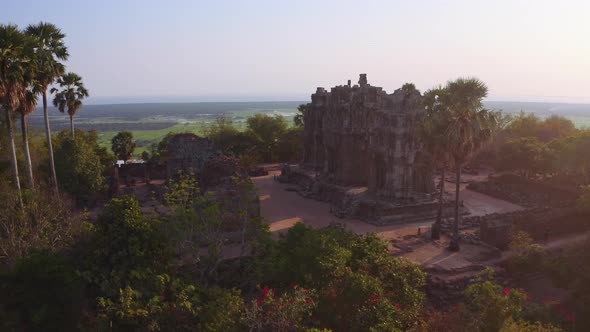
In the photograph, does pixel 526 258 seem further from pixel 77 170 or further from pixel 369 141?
pixel 77 170

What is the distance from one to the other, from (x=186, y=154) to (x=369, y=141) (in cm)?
1499

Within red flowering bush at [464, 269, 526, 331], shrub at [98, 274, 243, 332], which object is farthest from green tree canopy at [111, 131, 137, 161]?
red flowering bush at [464, 269, 526, 331]

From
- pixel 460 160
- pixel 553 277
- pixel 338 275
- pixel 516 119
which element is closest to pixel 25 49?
pixel 338 275

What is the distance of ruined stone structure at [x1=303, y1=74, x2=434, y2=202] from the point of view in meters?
31.3

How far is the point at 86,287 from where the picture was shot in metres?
16.8

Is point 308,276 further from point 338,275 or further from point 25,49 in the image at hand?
point 25,49

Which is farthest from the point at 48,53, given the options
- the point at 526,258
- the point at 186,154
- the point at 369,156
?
the point at 526,258

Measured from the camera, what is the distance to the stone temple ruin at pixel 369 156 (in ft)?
102

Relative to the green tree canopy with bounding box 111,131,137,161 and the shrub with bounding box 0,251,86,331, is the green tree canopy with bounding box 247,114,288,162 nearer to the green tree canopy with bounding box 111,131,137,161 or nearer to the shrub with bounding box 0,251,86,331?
the green tree canopy with bounding box 111,131,137,161

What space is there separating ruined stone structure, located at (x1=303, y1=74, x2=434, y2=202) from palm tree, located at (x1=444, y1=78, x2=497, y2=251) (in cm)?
472

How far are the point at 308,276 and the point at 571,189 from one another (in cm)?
2813

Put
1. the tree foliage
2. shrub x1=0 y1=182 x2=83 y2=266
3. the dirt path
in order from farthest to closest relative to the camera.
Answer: the tree foliage
the dirt path
shrub x1=0 y1=182 x2=83 y2=266

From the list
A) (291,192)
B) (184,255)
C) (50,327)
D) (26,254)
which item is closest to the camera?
(50,327)

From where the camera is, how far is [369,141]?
35719 mm
